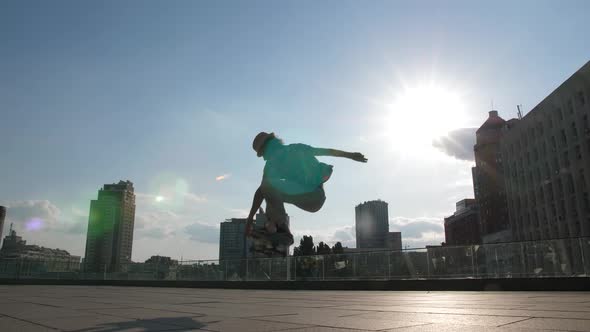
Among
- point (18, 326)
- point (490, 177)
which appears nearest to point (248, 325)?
point (18, 326)

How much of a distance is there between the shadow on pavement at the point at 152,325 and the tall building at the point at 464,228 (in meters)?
132

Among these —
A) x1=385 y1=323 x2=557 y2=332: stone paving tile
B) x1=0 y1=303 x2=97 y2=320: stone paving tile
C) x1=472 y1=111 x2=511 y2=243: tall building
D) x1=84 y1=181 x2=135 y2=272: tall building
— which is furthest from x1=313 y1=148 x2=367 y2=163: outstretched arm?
x1=84 y1=181 x2=135 y2=272: tall building

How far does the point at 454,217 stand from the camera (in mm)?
153000

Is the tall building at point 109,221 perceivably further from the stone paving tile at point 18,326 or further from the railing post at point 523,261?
the stone paving tile at point 18,326

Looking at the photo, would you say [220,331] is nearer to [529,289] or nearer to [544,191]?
[529,289]

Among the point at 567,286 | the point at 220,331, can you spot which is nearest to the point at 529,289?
the point at 567,286

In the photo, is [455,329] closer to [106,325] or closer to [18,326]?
[106,325]

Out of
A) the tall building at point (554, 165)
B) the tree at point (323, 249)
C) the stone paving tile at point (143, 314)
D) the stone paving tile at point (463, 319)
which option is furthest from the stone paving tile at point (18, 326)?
the tree at point (323, 249)

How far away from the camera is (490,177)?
117812mm

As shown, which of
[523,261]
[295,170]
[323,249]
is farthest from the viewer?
[323,249]

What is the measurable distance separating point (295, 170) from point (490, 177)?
12159cm

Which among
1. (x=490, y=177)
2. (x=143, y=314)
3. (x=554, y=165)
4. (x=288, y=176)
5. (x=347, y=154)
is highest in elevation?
(x=490, y=177)

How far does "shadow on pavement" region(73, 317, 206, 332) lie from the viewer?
373cm

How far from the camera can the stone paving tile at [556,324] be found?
360 cm
